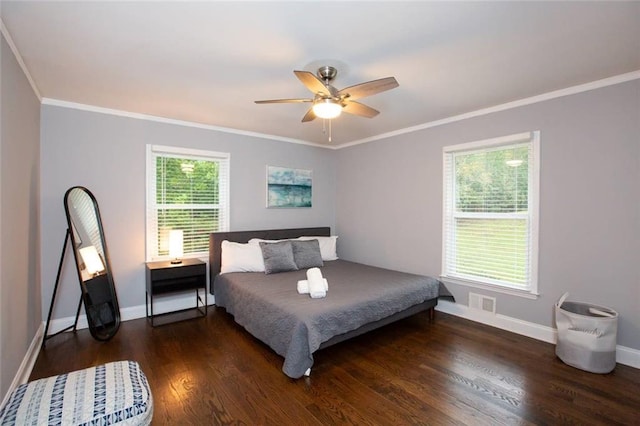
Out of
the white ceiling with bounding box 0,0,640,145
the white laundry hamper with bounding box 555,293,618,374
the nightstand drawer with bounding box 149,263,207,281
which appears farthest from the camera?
the nightstand drawer with bounding box 149,263,207,281

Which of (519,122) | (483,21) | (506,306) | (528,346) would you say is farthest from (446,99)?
(528,346)

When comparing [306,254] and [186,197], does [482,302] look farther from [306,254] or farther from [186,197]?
[186,197]

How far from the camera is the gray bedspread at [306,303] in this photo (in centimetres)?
238

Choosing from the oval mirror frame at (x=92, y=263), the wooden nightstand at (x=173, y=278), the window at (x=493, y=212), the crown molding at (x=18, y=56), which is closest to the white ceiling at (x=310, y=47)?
the crown molding at (x=18, y=56)

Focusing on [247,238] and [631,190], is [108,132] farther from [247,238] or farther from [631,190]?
[631,190]

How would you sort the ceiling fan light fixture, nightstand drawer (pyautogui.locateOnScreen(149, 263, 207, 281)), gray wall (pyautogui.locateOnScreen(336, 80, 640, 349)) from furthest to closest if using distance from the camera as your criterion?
nightstand drawer (pyautogui.locateOnScreen(149, 263, 207, 281)) → gray wall (pyautogui.locateOnScreen(336, 80, 640, 349)) → the ceiling fan light fixture

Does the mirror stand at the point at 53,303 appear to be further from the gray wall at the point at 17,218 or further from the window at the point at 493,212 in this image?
the window at the point at 493,212

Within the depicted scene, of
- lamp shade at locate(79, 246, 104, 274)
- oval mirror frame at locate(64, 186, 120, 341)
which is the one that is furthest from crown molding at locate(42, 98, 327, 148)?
lamp shade at locate(79, 246, 104, 274)

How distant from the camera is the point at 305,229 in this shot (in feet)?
16.0

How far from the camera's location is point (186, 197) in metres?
4.00

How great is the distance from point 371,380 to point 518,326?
6.25 ft

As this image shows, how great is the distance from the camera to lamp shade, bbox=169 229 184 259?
360 cm

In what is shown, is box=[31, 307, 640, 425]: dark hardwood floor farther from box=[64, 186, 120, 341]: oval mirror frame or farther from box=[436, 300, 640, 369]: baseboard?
box=[64, 186, 120, 341]: oval mirror frame

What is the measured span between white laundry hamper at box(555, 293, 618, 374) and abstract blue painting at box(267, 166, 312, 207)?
3527mm
